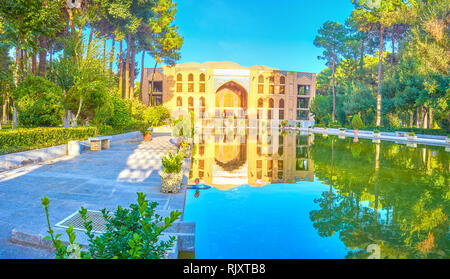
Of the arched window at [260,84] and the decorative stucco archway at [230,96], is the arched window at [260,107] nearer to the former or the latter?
the arched window at [260,84]

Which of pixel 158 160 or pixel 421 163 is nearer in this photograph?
pixel 158 160

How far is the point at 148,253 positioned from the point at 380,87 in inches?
1114

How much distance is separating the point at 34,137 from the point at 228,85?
44.4 m

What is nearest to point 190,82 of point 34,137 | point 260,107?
point 260,107

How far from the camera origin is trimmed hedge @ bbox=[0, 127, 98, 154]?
786 cm

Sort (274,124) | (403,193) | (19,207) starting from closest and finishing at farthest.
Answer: (19,207)
(403,193)
(274,124)

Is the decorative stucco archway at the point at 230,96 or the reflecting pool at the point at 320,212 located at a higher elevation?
the decorative stucco archway at the point at 230,96

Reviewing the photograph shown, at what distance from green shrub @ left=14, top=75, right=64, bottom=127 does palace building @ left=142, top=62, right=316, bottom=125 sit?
36187 millimetres

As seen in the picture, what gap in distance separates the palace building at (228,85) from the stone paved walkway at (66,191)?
3949cm

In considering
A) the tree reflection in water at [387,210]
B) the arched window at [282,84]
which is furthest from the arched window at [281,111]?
the tree reflection in water at [387,210]

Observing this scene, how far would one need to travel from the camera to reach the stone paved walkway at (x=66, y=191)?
360 centimetres
